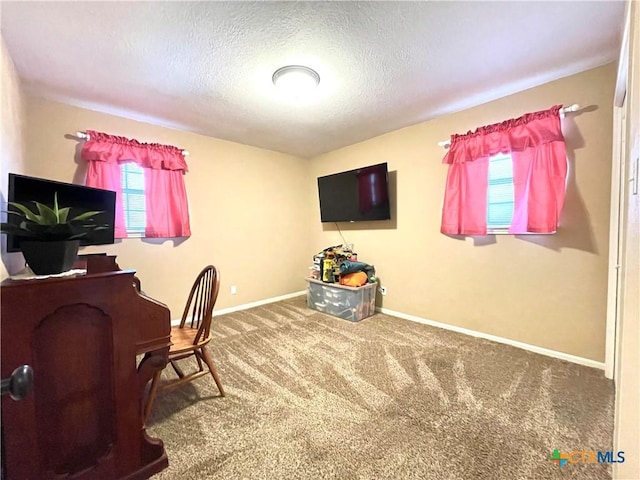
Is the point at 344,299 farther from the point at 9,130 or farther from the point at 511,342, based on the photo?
the point at 9,130

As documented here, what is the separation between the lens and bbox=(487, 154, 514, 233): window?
2512 mm

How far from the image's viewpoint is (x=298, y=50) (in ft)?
5.94

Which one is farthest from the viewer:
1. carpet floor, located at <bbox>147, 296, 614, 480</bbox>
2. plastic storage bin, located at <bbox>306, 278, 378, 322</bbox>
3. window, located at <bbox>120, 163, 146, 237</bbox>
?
plastic storage bin, located at <bbox>306, 278, 378, 322</bbox>

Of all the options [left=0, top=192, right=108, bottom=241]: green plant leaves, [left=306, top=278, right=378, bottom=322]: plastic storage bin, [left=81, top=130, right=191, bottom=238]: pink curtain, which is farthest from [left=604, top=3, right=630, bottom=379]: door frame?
[left=81, top=130, right=191, bottom=238]: pink curtain

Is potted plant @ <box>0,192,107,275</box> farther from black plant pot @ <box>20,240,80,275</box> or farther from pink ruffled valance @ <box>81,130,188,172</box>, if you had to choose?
pink ruffled valance @ <box>81,130,188,172</box>

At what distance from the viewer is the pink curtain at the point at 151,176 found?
2.61 metres

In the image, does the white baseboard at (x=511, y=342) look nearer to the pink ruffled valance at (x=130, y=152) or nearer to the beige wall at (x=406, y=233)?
the beige wall at (x=406, y=233)

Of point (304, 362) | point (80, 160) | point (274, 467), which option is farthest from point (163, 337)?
point (80, 160)

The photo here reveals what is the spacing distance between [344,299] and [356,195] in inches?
55.9

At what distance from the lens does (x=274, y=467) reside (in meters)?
1.27

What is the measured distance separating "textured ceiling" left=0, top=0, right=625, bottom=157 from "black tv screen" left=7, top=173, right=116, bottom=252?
918 mm

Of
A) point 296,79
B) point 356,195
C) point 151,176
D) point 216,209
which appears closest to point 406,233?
point 356,195

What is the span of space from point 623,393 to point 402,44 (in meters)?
2.10

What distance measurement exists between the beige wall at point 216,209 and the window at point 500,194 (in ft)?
9.17
